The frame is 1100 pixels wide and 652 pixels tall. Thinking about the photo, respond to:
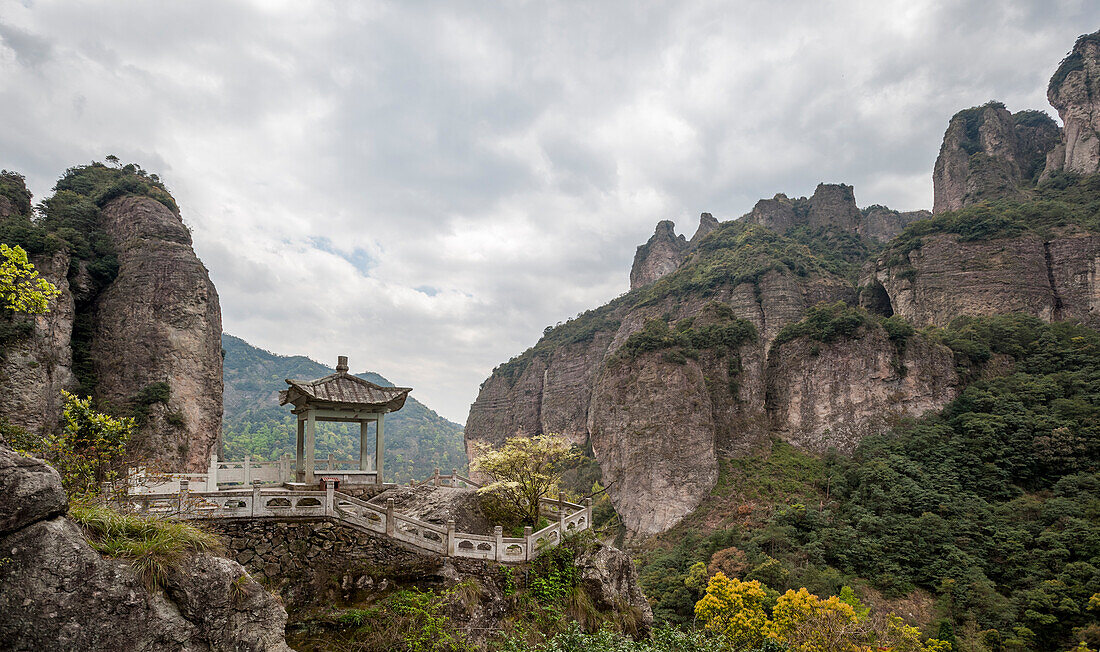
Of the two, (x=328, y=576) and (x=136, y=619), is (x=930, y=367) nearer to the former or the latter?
(x=328, y=576)

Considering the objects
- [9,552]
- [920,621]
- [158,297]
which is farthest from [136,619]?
[920,621]


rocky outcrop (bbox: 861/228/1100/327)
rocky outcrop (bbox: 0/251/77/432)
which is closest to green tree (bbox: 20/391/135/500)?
rocky outcrop (bbox: 0/251/77/432)

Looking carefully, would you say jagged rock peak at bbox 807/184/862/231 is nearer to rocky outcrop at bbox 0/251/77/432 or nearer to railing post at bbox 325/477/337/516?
railing post at bbox 325/477/337/516

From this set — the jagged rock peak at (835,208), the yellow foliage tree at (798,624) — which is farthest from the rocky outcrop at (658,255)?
the yellow foliage tree at (798,624)

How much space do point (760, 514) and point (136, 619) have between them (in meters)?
35.9

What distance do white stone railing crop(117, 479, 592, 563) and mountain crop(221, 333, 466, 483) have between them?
7727cm

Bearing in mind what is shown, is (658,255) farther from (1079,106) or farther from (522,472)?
(522,472)

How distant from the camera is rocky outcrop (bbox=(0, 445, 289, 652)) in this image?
5.21 metres

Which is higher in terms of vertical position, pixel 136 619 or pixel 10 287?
pixel 10 287

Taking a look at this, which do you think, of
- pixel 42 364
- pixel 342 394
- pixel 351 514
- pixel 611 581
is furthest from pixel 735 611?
pixel 42 364

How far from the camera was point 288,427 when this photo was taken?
328 feet

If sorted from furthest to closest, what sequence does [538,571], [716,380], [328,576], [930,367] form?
[716,380] < [930,367] < [538,571] < [328,576]

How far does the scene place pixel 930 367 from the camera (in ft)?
126

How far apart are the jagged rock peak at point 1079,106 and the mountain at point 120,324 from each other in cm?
7611
